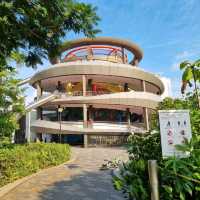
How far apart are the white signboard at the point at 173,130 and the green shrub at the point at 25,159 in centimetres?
890

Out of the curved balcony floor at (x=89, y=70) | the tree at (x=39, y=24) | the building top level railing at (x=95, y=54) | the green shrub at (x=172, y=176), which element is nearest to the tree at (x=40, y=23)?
the tree at (x=39, y=24)

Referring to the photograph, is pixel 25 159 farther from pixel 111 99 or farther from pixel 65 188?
pixel 111 99

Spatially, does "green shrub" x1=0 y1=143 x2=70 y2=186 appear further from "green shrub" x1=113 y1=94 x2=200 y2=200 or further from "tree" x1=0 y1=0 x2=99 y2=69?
"green shrub" x1=113 y1=94 x2=200 y2=200

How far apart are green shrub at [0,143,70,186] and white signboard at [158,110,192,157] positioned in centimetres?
890

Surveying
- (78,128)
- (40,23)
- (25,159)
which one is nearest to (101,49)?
(78,128)

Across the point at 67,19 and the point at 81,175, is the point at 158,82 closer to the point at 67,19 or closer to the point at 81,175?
the point at 81,175

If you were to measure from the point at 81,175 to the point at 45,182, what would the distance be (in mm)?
2516

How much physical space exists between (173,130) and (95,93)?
35.2 m

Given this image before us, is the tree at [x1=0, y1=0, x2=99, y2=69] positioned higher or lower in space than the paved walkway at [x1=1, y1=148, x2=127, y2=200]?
higher

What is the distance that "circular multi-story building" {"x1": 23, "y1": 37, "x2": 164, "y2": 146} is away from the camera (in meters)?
36.2

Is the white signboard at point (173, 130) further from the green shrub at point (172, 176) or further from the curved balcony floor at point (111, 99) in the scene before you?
the curved balcony floor at point (111, 99)

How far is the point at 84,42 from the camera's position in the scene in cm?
4038

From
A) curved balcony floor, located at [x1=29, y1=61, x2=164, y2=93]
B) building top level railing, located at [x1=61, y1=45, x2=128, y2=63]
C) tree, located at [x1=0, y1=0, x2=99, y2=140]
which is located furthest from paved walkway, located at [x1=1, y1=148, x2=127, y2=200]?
building top level railing, located at [x1=61, y1=45, x2=128, y2=63]

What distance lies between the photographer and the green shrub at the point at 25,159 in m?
11.0
